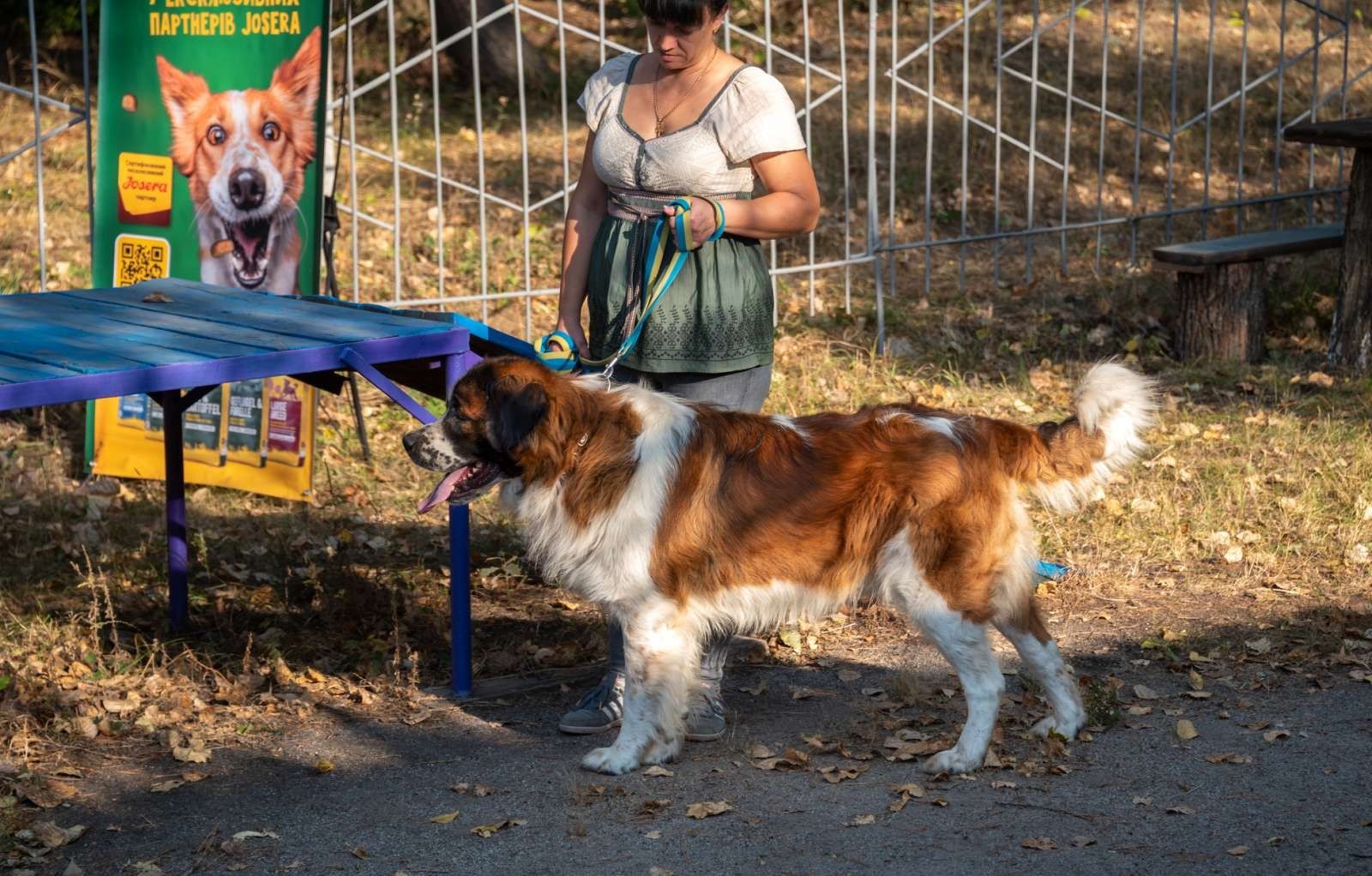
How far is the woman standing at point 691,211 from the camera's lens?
4.28m

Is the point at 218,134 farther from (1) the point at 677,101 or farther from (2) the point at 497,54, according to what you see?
(2) the point at 497,54

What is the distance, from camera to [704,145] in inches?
169

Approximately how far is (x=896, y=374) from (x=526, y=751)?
4.45 meters

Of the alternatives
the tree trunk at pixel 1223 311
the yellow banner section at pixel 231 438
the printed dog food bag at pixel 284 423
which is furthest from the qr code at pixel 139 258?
the tree trunk at pixel 1223 311

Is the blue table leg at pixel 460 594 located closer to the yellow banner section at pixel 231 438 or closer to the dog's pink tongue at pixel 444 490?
the dog's pink tongue at pixel 444 490

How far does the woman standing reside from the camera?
4.28 m

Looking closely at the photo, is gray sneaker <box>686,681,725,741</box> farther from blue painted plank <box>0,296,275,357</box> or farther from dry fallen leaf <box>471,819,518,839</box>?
blue painted plank <box>0,296,275,357</box>

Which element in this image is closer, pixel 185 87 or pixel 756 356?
pixel 756 356

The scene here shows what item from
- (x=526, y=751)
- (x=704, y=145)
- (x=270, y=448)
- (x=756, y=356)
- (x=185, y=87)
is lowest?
(x=526, y=751)

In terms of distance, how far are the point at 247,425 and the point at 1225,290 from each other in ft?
17.9

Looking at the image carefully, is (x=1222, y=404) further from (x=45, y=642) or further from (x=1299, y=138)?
(x=45, y=642)

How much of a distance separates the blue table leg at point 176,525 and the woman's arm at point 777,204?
2342 millimetres

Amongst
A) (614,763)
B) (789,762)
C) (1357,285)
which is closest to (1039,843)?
(789,762)

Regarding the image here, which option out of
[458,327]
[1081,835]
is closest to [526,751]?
[458,327]
